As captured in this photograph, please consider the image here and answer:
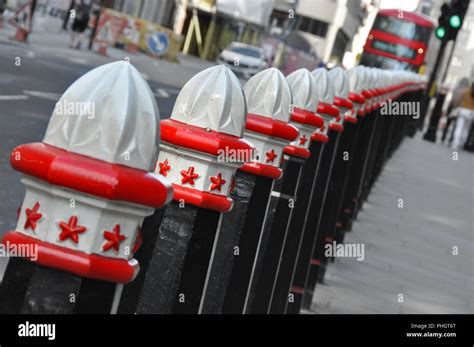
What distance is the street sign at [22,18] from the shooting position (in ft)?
86.6

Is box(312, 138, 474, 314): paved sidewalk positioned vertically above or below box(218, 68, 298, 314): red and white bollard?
below

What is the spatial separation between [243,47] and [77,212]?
160ft

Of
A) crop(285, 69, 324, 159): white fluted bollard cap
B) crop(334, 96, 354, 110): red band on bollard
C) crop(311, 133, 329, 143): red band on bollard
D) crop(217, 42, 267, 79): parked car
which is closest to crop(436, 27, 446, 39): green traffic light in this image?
crop(217, 42, 267, 79): parked car

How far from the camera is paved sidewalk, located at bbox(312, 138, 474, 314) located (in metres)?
9.11

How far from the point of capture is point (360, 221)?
13.4 meters

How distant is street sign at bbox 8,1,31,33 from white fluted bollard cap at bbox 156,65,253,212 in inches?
935

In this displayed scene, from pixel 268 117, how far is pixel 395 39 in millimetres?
41430

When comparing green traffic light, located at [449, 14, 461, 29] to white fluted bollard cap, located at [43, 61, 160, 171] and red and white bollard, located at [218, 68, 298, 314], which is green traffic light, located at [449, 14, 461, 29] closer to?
red and white bollard, located at [218, 68, 298, 314]

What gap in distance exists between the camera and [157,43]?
44.1m

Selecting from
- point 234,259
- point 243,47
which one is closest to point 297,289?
point 234,259

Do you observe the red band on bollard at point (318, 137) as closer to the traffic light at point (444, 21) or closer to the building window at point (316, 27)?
the traffic light at point (444, 21)

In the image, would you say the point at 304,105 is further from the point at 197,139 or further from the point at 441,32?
the point at 441,32

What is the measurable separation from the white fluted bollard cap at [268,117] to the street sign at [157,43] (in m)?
40.1

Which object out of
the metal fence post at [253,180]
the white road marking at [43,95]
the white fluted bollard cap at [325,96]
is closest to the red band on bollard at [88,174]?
the metal fence post at [253,180]
